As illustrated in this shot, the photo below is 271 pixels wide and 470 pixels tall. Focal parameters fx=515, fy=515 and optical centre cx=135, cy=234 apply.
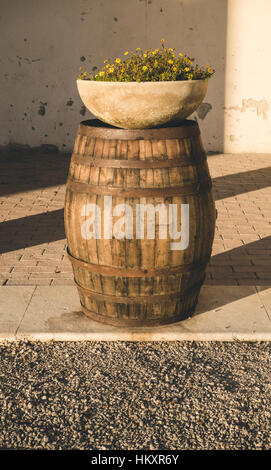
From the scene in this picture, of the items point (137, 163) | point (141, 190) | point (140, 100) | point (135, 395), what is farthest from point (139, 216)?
point (135, 395)

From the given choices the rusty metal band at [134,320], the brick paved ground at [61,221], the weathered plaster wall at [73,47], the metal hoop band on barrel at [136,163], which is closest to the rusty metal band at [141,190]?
the metal hoop band on barrel at [136,163]

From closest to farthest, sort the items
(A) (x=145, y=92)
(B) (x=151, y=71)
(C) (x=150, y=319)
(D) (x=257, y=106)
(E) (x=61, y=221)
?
(A) (x=145, y=92) → (B) (x=151, y=71) → (C) (x=150, y=319) → (E) (x=61, y=221) → (D) (x=257, y=106)

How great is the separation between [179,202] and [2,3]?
7.52 meters

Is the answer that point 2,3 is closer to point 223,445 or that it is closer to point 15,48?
point 15,48

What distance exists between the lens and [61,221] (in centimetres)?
597

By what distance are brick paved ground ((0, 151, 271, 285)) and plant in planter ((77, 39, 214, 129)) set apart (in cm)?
163

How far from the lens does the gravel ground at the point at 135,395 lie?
2.62 meters

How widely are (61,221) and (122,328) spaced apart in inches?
104

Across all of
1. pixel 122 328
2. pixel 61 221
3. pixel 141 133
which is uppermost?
pixel 141 133

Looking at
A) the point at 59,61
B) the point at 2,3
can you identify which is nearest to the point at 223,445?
the point at 59,61

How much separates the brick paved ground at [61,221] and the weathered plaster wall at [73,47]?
A: 0.74 metres

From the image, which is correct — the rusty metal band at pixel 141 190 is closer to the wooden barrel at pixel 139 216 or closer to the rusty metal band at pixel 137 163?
the wooden barrel at pixel 139 216

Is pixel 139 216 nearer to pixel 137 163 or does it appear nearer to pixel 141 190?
pixel 141 190

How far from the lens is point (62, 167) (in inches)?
342
